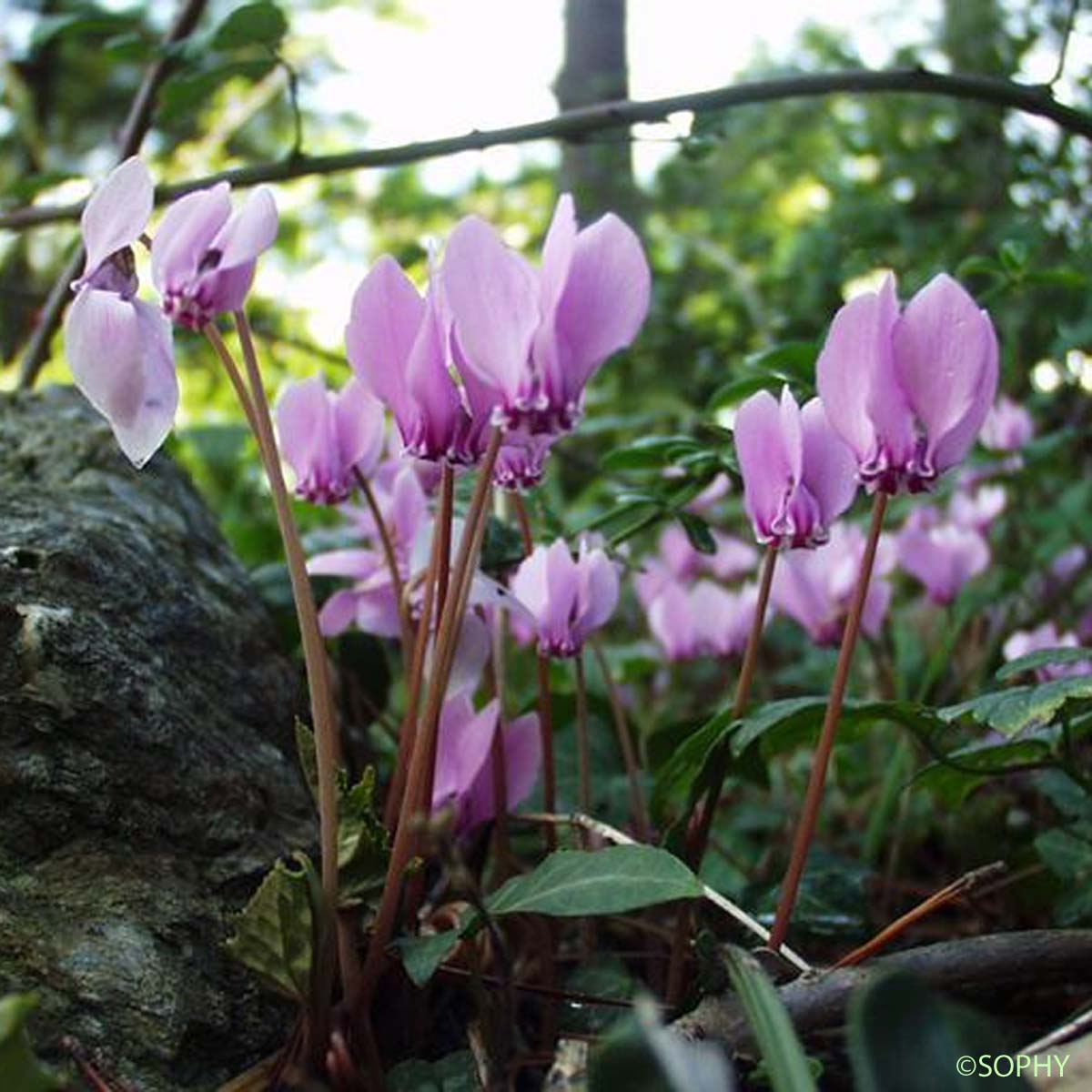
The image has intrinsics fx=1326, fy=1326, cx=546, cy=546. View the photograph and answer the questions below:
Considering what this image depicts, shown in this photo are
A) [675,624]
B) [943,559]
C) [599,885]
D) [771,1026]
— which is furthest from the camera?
[943,559]

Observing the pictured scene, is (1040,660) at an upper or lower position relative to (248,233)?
lower

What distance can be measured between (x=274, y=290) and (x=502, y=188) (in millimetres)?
1311

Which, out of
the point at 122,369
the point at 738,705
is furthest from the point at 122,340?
the point at 738,705

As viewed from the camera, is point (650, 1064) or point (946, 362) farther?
point (946, 362)

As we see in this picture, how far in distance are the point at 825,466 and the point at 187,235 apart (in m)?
0.42

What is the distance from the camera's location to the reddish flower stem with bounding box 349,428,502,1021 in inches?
30.1

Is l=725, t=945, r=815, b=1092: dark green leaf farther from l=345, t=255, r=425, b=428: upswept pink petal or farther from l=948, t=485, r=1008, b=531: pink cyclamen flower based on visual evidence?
l=948, t=485, r=1008, b=531: pink cyclamen flower

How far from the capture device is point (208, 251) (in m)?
0.77

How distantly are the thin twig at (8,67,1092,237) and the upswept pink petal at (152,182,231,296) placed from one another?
53 cm

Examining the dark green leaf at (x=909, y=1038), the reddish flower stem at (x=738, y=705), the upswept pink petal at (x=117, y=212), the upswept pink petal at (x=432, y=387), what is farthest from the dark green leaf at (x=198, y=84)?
the dark green leaf at (x=909, y=1038)

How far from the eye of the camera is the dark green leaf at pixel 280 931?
0.72 metres

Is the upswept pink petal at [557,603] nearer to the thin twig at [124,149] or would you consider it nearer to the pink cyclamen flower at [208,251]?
the pink cyclamen flower at [208,251]

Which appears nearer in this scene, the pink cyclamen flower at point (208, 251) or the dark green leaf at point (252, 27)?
the pink cyclamen flower at point (208, 251)

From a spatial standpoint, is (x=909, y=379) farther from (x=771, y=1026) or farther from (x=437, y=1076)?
(x=437, y=1076)
